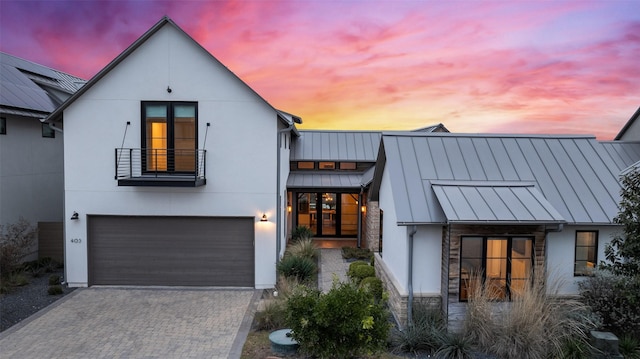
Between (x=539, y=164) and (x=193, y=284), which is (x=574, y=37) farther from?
(x=193, y=284)

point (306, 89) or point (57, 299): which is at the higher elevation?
point (306, 89)

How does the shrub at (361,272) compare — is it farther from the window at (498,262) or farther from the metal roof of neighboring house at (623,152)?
the metal roof of neighboring house at (623,152)

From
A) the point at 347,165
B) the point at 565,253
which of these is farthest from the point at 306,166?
the point at 565,253

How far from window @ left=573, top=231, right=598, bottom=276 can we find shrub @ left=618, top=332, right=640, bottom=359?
175 cm

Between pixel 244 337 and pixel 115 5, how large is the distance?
13.5 metres

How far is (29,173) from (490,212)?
16.3 meters

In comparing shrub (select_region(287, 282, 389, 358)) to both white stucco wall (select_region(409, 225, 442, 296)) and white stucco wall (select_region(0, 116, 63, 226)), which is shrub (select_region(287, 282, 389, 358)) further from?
white stucco wall (select_region(0, 116, 63, 226))

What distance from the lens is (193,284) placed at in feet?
41.9

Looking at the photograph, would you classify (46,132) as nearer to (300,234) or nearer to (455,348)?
(300,234)

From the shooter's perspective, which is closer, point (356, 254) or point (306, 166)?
point (356, 254)

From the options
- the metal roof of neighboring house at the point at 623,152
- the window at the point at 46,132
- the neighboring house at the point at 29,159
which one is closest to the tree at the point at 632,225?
the metal roof of neighboring house at the point at 623,152

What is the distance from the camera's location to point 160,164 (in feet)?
40.9

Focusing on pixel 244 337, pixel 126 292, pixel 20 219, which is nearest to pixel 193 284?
pixel 126 292

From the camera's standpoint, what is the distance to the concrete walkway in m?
13.0
